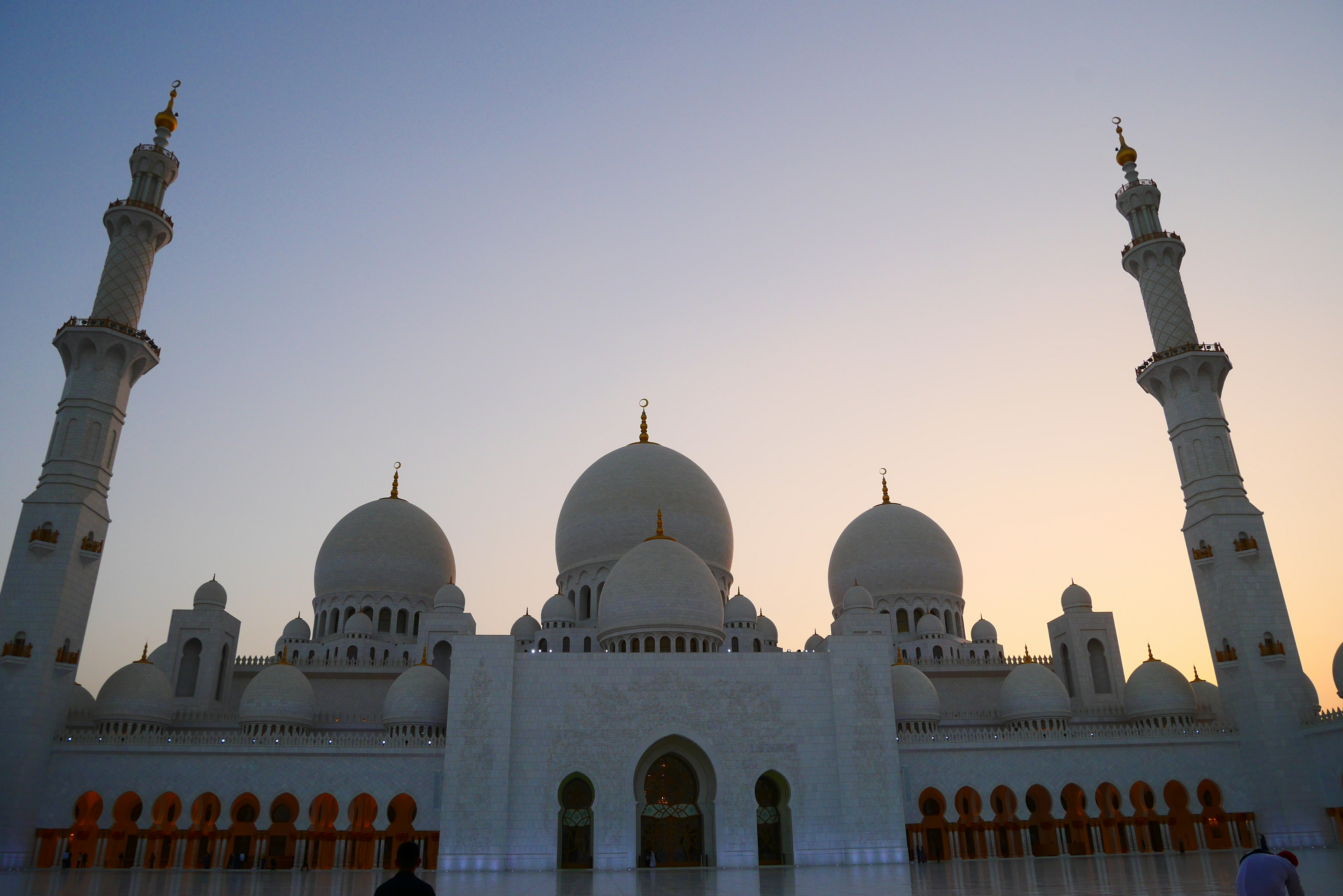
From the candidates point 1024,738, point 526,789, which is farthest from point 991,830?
point 526,789

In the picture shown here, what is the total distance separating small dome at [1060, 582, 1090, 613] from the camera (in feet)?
95.8

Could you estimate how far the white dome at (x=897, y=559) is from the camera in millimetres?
30984

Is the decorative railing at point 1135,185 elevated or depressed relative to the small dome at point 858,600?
elevated

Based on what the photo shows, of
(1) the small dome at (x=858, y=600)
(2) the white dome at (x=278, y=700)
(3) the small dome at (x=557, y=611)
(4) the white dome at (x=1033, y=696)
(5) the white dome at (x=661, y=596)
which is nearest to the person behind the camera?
(2) the white dome at (x=278, y=700)

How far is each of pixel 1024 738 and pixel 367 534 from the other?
2094cm

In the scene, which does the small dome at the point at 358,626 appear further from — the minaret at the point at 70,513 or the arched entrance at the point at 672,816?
the arched entrance at the point at 672,816

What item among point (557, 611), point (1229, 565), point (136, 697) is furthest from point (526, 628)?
point (1229, 565)

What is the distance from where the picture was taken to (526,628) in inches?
1124

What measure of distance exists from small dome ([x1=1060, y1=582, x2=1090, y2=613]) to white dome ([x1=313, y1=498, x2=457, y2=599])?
67.8 feet

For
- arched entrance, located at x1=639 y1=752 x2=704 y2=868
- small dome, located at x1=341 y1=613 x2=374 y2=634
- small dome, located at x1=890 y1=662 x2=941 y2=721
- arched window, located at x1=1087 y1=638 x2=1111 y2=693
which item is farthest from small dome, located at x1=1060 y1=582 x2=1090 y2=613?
small dome, located at x1=341 y1=613 x2=374 y2=634

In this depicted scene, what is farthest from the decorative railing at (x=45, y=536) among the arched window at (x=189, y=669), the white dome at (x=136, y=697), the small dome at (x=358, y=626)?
the small dome at (x=358, y=626)

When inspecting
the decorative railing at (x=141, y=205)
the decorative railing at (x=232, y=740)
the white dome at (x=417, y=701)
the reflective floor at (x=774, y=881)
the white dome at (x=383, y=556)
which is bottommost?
the reflective floor at (x=774, y=881)

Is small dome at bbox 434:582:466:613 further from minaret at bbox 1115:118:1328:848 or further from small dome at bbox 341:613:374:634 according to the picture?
minaret at bbox 1115:118:1328:848

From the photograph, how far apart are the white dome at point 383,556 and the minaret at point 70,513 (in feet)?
29.1
